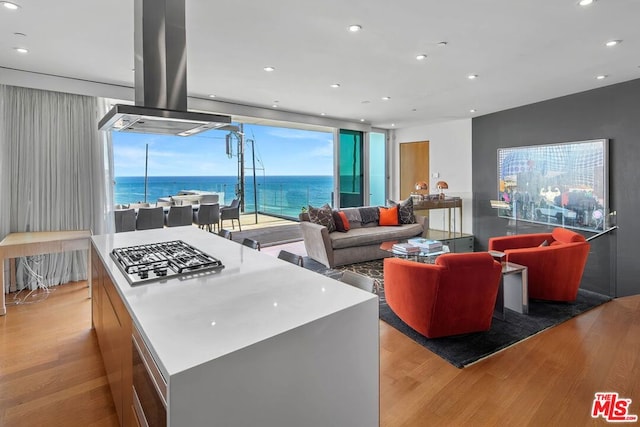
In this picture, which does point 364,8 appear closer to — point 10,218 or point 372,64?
point 372,64

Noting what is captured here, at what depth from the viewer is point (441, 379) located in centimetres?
231

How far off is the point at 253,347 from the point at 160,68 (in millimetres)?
1911

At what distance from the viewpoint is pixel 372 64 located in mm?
3744

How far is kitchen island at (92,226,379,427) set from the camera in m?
0.93

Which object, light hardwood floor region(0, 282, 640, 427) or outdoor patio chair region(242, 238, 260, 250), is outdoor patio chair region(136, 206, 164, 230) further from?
outdoor patio chair region(242, 238, 260, 250)

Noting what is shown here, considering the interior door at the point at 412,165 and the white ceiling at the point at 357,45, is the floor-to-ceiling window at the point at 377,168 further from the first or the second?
the white ceiling at the point at 357,45

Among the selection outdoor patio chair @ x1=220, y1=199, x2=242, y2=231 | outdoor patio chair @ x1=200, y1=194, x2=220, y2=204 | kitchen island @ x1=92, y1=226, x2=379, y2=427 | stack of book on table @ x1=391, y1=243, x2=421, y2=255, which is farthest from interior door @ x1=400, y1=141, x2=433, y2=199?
kitchen island @ x1=92, y1=226, x2=379, y2=427

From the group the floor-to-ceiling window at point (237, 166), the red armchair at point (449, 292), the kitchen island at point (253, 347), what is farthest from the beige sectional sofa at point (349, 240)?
the kitchen island at point (253, 347)

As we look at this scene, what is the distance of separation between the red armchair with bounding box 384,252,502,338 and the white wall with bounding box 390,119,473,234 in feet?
15.3

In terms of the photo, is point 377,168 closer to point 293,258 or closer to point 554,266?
point 554,266

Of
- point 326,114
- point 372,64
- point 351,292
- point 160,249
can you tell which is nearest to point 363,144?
point 326,114

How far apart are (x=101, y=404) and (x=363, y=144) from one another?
6.90m

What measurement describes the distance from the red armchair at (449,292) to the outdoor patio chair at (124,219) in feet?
12.8

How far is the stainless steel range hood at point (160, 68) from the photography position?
2.05 metres
